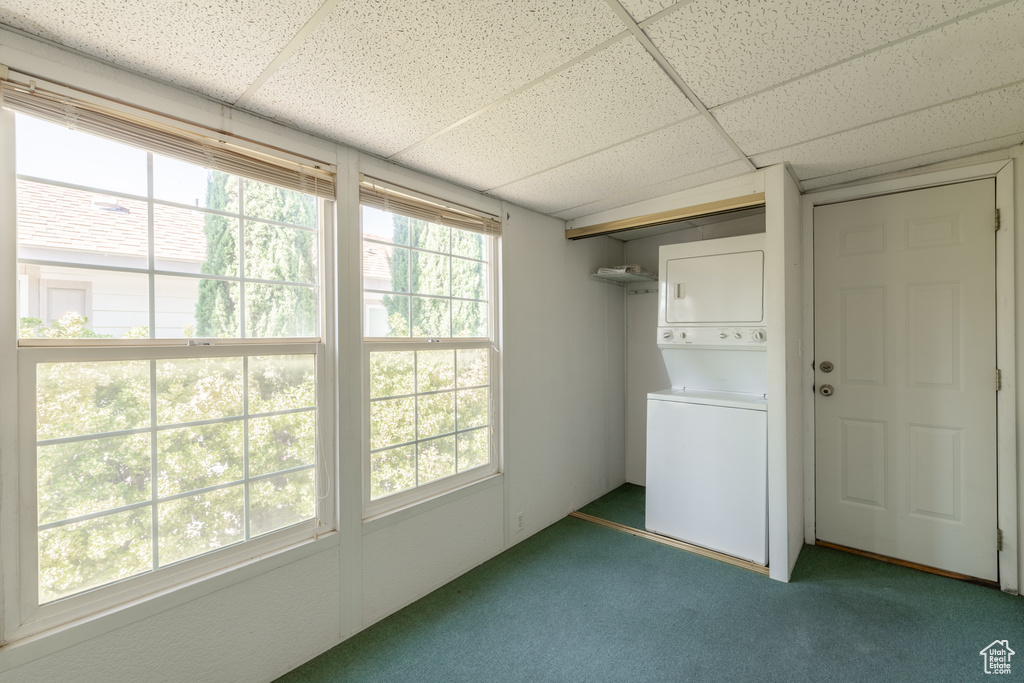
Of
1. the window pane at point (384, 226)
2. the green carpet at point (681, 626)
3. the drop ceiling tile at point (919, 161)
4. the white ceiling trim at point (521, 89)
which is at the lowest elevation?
the green carpet at point (681, 626)

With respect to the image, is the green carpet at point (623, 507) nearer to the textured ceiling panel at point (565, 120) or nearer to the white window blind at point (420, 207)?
the white window blind at point (420, 207)

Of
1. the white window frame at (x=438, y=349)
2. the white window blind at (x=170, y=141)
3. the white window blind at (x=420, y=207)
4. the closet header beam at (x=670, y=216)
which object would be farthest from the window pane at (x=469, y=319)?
the closet header beam at (x=670, y=216)

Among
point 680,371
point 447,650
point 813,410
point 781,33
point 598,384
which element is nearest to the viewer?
point 781,33

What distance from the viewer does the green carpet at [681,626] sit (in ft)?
5.51

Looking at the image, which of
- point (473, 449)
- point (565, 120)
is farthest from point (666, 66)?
point (473, 449)

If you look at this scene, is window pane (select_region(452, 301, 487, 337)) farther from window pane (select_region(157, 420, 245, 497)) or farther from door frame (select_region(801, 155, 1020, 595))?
door frame (select_region(801, 155, 1020, 595))

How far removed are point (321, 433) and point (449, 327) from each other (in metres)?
0.90

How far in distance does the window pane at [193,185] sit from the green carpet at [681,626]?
6.13 feet

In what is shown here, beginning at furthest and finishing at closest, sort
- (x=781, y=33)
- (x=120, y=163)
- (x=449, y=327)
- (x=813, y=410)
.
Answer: (x=813, y=410) → (x=449, y=327) → (x=120, y=163) → (x=781, y=33)

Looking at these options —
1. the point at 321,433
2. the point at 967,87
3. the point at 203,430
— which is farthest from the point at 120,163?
the point at 967,87

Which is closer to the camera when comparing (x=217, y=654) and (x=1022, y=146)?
(x=217, y=654)

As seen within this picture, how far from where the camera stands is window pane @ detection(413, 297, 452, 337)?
2.27 m

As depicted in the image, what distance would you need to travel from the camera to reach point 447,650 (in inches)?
70.9

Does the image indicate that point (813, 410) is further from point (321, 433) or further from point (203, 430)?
point (203, 430)
